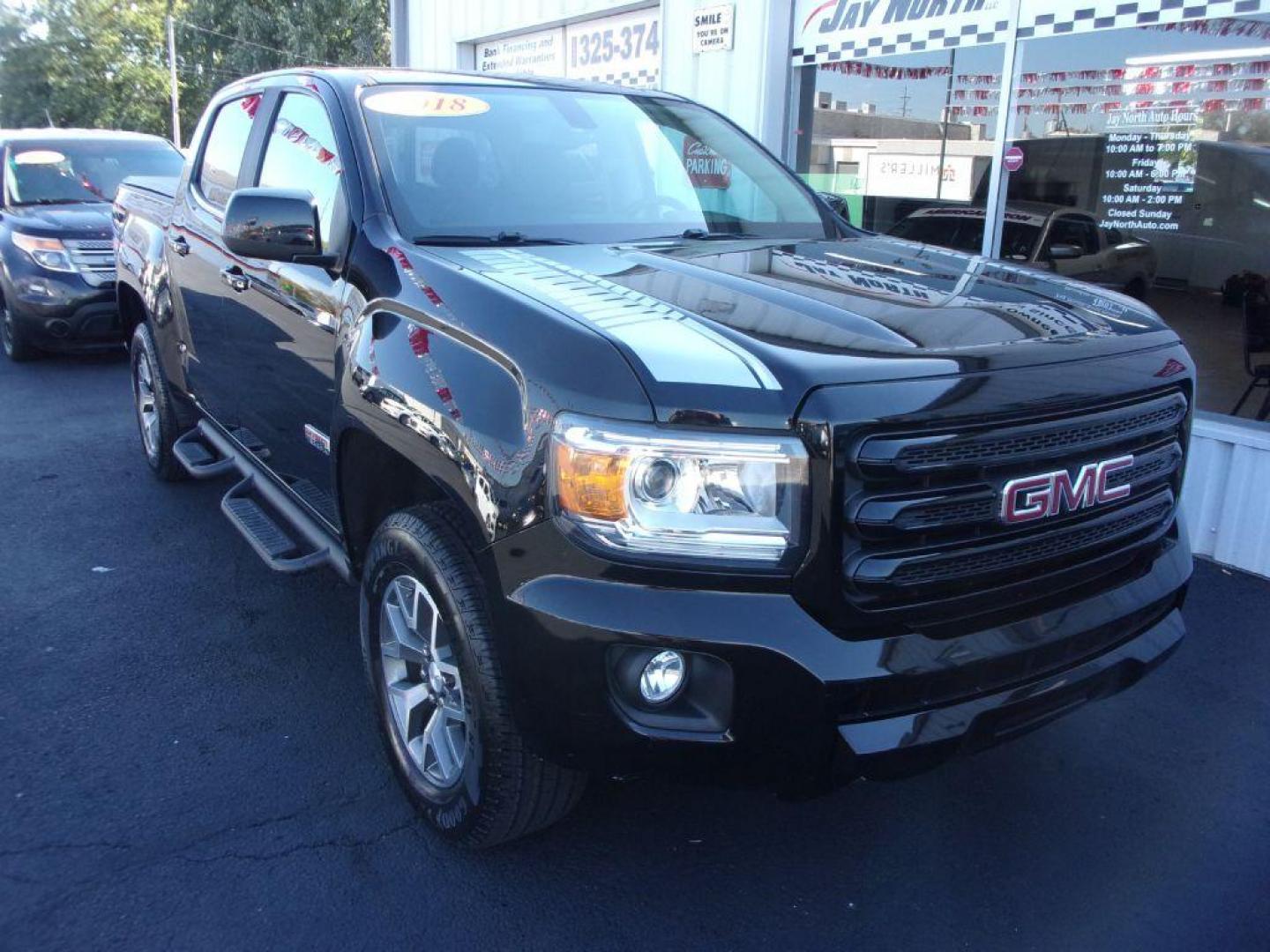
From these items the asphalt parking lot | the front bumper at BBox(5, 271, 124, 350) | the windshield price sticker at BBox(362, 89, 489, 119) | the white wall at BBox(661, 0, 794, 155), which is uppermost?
the white wall at BBox(661, 0, 794, 155)

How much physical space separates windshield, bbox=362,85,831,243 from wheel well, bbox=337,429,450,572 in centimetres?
61

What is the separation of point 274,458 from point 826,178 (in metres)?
5.31

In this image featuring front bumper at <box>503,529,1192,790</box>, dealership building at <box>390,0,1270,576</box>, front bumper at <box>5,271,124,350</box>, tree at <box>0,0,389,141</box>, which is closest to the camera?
front bumper at <box>503,529,1192,790</box>

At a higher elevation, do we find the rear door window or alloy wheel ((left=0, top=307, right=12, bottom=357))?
the rear door window

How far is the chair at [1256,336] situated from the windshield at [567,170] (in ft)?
9.55

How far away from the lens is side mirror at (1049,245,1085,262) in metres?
6.05

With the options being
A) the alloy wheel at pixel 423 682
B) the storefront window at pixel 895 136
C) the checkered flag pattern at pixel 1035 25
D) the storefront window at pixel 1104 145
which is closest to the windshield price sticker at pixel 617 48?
the storefront window at pixel 895 136

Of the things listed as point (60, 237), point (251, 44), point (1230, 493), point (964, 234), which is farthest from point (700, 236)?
point (251, 44)

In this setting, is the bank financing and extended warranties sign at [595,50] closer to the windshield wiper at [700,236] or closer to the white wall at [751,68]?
the white wall at [751,68]

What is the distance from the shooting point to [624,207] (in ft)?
11.5

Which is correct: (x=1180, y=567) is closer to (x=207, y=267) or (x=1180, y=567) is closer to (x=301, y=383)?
(x=301, y=383)

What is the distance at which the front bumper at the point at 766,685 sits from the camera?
80.3 inches

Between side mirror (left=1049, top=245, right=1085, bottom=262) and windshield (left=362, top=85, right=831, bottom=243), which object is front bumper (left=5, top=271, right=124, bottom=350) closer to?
windshield (left=362, top=85, right=831, bottom=243)

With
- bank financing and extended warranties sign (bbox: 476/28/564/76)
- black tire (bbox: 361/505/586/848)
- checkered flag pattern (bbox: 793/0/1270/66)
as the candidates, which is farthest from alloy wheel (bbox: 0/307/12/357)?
black tire (bbox: 361/505/586/848)
